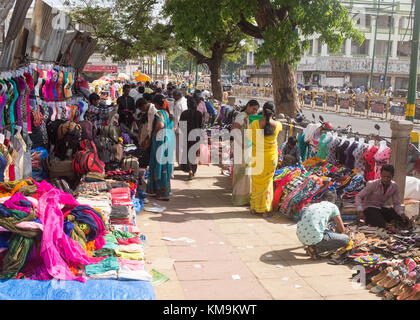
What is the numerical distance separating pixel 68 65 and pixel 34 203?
764cm

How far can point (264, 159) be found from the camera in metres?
8.16

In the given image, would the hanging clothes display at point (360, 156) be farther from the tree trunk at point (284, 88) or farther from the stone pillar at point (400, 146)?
the tree trunk at point (284, 88)

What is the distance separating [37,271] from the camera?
15.4 ft

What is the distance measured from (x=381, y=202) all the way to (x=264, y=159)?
1955 millimetres

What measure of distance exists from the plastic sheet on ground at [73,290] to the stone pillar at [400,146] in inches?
192

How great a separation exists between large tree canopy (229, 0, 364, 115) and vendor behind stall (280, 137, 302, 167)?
10.5 ft

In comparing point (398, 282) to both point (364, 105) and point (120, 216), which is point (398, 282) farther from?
point (364, 105)

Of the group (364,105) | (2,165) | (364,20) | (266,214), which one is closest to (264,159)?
(266,214)

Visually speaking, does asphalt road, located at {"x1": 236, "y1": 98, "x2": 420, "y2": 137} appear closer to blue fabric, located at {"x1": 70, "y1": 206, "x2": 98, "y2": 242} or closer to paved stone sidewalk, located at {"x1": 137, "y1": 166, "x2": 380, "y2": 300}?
paved stone sidewalk, located at {"x1": 137, "y1": 166, "x2": 380, "y2": 300}

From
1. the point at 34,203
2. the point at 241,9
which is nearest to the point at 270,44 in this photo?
the point at 241,9

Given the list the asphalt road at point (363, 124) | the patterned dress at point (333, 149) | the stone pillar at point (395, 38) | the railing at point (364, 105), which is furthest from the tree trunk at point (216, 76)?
the stone pillar at point (395, 38)

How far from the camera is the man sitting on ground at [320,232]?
6.14 m

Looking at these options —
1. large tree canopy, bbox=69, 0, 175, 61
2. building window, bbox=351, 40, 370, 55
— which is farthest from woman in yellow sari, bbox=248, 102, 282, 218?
building window, bbox=351, 40, 370, 55
